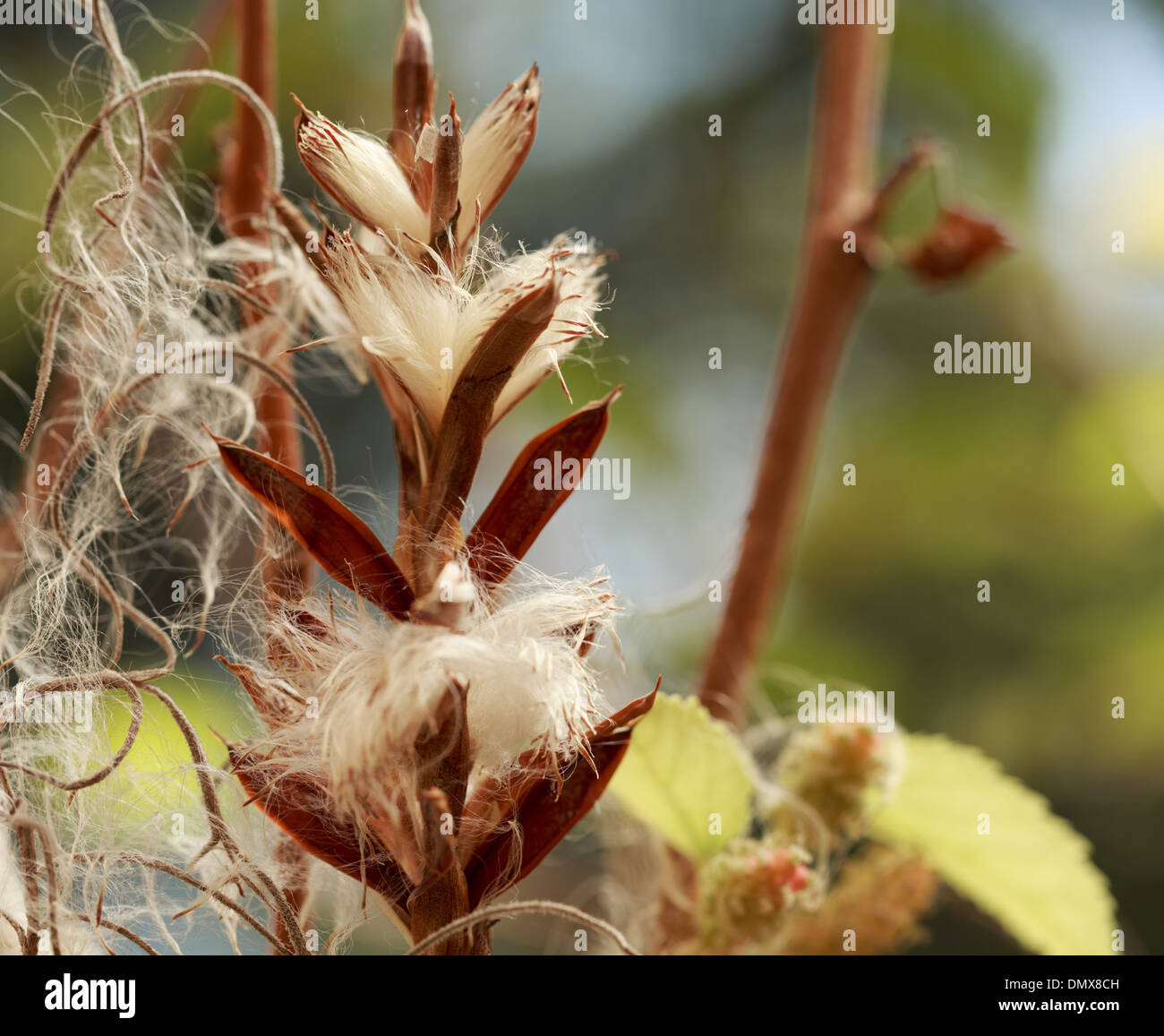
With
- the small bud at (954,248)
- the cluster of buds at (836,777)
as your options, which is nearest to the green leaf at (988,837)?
the cluster of buds at (836,777)

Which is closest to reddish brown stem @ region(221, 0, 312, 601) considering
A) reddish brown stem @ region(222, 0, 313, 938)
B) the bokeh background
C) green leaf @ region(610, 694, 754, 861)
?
reddish brown stem @ region(222, 0, 313, 938)

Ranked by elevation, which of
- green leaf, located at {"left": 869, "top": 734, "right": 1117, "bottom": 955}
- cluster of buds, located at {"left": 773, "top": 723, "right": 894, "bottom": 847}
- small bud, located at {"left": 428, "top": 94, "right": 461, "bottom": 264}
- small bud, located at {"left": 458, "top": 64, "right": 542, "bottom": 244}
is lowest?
green leaf, located at {"left": 869, "top": 734, "right": 1117, "bottom": 955}

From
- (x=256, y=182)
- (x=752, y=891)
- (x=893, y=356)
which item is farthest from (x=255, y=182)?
(x=893, y=356)

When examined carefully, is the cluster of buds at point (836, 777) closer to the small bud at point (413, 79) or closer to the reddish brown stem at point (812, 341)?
the reddish brown stem at point (812, 341)

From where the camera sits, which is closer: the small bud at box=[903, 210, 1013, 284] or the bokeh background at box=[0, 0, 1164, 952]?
the small bud at box=[903, 210, 1013, 284]

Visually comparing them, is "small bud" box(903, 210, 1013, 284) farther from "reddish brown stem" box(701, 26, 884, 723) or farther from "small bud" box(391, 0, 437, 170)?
"small bud" box(391, 0, 437, 170)

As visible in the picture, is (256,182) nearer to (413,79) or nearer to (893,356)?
(413,79)

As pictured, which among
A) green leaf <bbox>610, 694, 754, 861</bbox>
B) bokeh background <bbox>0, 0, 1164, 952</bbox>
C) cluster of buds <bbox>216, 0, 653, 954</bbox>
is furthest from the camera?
bokeh background <bbox>0, 0, 1164, 952</bbox>
